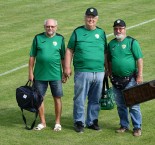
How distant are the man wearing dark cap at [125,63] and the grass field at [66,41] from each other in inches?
18.5

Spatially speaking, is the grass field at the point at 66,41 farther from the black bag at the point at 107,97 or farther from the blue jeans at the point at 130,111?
the black bag at the point at 107,97

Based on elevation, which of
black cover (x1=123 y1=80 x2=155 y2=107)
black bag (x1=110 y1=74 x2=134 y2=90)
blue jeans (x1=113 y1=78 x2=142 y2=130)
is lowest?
blue jeans (x1=113 y1=78 x2=142 y2=130)

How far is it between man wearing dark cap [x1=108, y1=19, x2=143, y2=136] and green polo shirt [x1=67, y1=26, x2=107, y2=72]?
0.59 feet

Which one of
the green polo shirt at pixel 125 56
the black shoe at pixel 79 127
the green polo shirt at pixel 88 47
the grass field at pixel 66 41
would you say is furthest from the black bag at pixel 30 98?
the green polo shirt at pixel 125 56

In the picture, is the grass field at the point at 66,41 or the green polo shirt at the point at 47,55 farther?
the green polo shirt at the point at 47,55

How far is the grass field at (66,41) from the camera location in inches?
388

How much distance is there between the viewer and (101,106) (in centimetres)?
1043

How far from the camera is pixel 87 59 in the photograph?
32.1 ft

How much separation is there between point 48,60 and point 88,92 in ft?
2.85

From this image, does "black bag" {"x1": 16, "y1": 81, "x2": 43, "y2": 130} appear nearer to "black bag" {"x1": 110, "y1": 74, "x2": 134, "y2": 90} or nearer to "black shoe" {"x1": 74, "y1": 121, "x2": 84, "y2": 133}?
"black shoe" {"x1": 74, "y1": 121, "x2": 84, "y2": 133}

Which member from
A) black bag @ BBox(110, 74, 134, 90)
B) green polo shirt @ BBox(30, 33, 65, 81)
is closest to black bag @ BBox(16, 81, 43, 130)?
green polo shirt @ BBox(30, 33, 65, 81)

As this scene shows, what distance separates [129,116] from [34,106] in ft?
5.96

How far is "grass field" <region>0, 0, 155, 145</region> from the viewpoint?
9.85 m

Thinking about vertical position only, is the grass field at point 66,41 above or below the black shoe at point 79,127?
below
